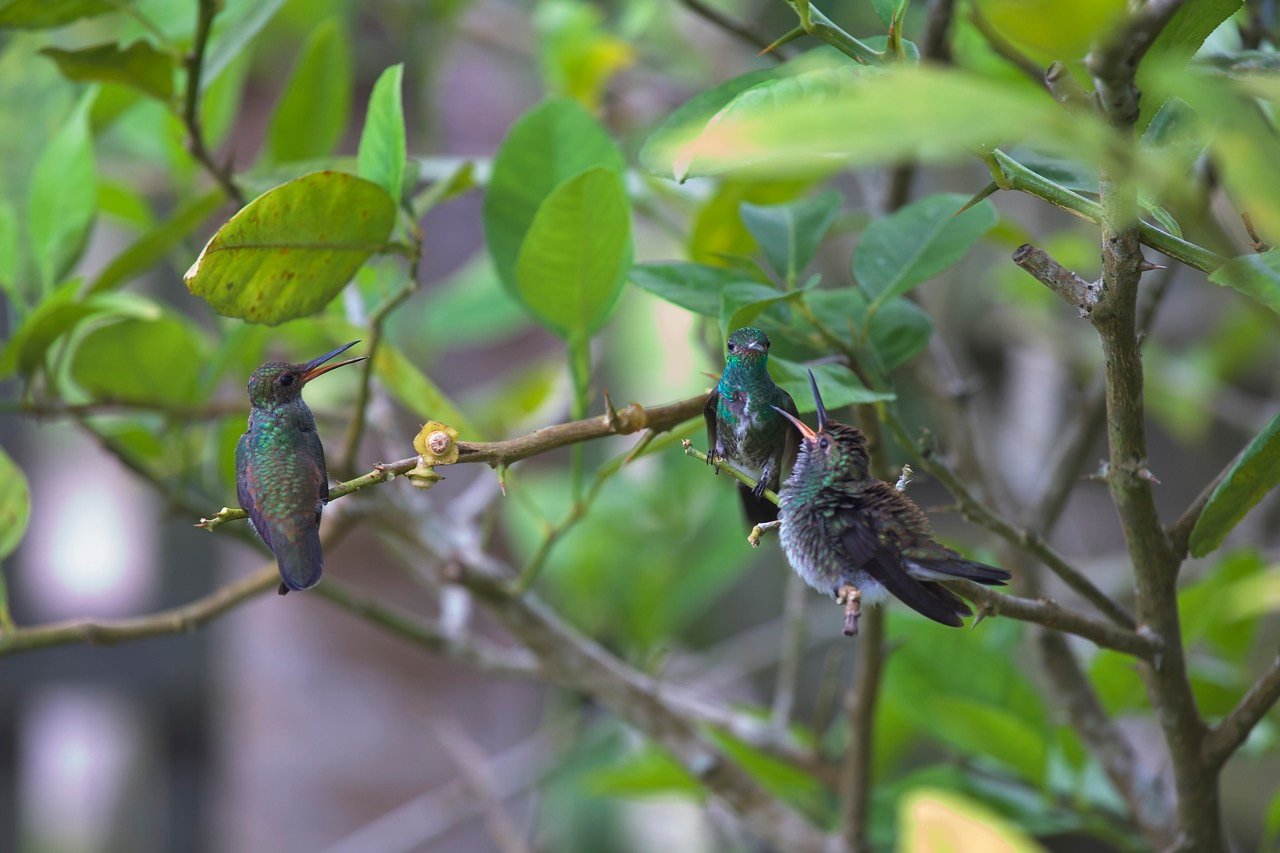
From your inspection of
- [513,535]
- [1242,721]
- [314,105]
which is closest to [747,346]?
[1242,721]

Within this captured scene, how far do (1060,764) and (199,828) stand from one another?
1.99 metres

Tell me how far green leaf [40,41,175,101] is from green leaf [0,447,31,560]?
258 millimetres

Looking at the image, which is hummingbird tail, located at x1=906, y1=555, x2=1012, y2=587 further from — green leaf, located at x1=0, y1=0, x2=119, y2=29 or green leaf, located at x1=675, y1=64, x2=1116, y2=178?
green leaf, located at x1=0, y1=0, x2=119, y2=29

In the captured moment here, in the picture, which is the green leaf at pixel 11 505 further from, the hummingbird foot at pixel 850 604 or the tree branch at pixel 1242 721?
the tree branch at pixel 1242 721

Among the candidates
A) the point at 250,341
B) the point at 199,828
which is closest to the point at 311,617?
the point at 199,828

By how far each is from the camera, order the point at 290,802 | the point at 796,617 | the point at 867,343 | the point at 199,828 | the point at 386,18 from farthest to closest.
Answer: the point at 199,828 → the point at 386,18 → the point at 290,802 → the point at 796,617 → the point at 867,343

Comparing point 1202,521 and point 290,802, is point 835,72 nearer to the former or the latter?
point 1202,521

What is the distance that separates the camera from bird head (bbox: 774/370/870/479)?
20.2 inches

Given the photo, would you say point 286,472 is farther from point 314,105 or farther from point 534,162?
point 314,105

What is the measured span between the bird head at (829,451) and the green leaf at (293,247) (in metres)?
0.25

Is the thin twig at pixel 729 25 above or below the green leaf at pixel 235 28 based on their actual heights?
above

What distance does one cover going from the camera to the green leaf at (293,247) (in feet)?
1.79

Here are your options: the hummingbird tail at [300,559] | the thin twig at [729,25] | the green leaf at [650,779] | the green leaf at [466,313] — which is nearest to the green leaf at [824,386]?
the hummingbird tail at [300,559]

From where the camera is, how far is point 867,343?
25.8 inches
